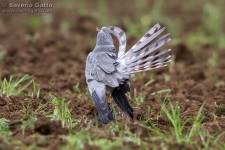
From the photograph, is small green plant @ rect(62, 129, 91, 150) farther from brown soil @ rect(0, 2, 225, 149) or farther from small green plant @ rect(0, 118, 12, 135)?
small green plant @ rect(0, 118, 12, 135)

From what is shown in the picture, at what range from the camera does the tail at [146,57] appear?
4.51 meters

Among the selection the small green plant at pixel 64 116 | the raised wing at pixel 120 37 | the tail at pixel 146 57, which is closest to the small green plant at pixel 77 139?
the small green plant at pixel 64 116

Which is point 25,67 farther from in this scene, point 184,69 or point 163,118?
point 163,118

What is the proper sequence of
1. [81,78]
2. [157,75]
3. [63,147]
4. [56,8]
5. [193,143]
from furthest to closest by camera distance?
[56,8], [157,75], [81,78], [193,143], [63,147]

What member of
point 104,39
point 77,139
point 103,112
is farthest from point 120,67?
point 77,139

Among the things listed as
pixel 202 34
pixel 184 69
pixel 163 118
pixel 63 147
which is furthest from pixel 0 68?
pixel 202 34

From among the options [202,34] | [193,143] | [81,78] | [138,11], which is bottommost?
[193,143]

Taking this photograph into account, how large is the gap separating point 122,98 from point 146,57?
0.46m

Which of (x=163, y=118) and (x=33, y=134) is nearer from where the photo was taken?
(x=33, y=134)

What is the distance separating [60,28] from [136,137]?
259 inches

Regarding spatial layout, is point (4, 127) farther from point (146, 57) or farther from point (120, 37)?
point (120, 37)

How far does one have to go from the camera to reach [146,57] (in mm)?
4547

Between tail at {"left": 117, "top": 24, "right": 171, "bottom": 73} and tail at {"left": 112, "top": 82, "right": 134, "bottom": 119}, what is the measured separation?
0.21 metres

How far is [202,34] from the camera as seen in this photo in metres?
10.8
